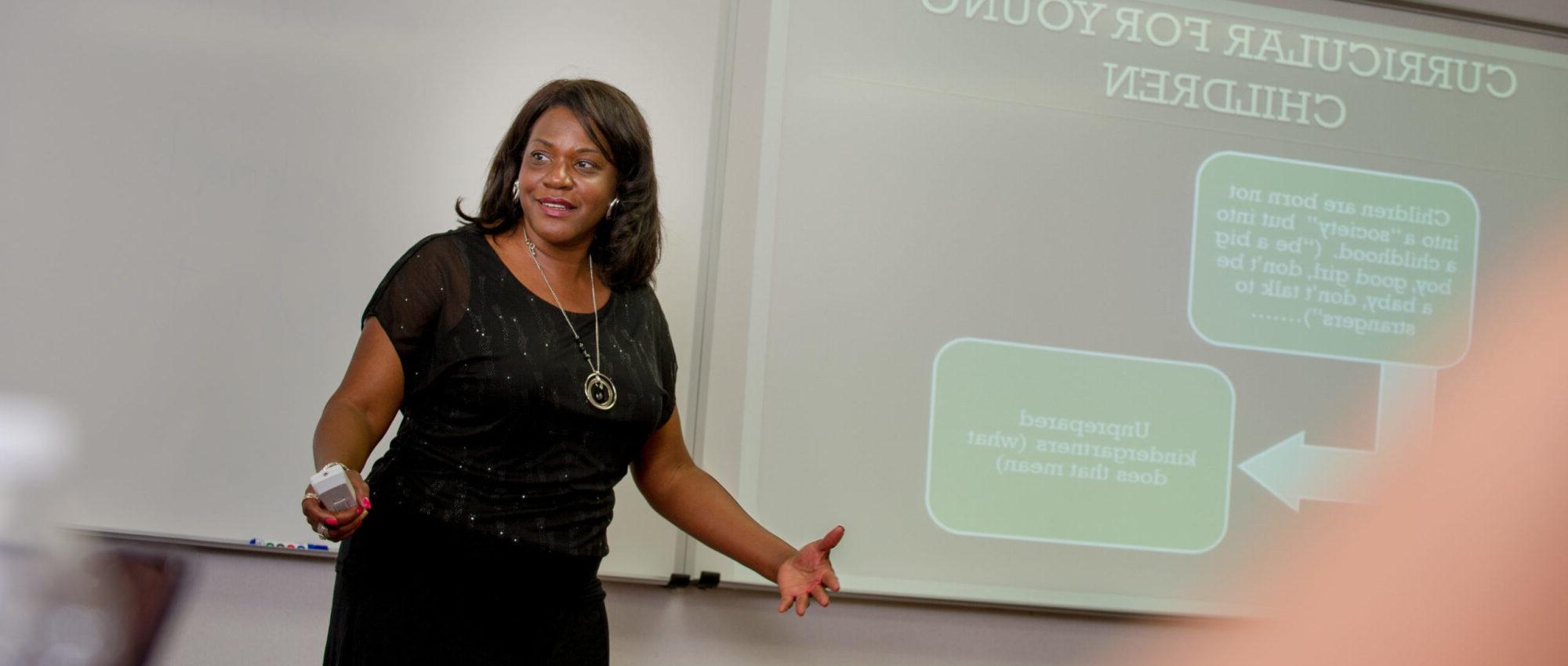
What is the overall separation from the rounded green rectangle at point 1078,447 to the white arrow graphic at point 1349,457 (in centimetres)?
10

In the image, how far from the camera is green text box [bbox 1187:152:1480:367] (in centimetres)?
263

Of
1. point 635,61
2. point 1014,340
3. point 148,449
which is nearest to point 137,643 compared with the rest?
point 148,449

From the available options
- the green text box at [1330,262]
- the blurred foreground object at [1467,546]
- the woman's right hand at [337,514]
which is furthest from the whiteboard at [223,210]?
the blurred foreground object at [1467,546]

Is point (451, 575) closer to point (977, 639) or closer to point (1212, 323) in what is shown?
point (977, 639)

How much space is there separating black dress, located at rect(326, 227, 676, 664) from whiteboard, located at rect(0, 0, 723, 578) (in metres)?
0.63

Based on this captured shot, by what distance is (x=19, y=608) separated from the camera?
2.00 ft

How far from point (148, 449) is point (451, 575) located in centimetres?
84

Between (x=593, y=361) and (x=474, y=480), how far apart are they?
0.69 ft

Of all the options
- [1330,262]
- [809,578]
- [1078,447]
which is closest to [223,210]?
[809,578]

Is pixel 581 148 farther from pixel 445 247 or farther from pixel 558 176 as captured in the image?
pixel 445 247

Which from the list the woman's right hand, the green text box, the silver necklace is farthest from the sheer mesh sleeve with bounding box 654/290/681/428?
the green text box

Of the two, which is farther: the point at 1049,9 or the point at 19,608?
the point at 1049,9

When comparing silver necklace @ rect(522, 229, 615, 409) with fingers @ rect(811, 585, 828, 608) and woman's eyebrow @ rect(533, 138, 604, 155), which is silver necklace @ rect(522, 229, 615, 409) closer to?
woman's eyebrow @ rect(533, 138, 604, 155)

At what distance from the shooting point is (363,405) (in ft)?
5.27
